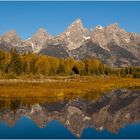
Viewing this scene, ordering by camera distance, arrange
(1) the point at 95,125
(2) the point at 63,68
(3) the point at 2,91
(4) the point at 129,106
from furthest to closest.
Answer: (2) the point at 63,68 → (3) the point at 2,91 → (4) the point at 129,106 → (1) the point at 95,125

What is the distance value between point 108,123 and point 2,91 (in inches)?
1376

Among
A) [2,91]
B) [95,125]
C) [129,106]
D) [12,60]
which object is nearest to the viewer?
[95,125]

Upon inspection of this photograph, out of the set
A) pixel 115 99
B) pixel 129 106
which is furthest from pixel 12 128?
pixel 115 99

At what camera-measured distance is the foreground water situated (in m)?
45.5

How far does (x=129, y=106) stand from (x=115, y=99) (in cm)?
1276

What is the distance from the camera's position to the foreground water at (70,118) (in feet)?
149

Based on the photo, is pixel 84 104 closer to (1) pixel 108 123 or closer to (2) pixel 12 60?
(1) pixel 108 123

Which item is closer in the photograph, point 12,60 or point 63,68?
point 12,60

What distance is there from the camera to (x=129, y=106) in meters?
71.7

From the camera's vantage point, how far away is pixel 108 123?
54.3m

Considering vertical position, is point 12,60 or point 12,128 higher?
point 12,60

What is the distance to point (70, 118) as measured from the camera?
189 ft

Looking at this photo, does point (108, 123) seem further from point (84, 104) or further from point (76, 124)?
point (84, 104)

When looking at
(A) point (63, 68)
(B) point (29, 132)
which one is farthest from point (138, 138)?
(A) point (63, 68)
